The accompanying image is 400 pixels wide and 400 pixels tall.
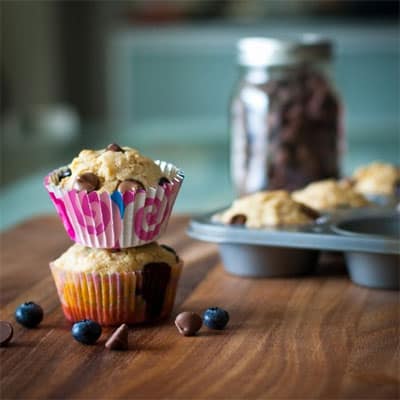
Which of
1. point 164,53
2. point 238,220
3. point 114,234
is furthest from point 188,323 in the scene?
point 164,53

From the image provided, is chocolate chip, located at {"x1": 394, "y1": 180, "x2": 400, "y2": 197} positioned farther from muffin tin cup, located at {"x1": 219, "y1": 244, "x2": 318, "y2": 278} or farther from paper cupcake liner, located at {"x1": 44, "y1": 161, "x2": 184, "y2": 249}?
paper cupcake liner, located at {"x1": 44, "y1": 161, "x2": 184, "y2": 249}

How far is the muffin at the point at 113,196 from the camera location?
4.08ft

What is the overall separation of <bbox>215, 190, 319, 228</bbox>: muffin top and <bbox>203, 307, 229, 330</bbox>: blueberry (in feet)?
1.00

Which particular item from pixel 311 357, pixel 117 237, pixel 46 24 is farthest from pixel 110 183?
pixel 46 24

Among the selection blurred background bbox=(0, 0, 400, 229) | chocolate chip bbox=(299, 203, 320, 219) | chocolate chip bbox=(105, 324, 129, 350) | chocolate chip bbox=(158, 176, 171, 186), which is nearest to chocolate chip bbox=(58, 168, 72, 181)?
chocolate chip bbox=(158, 176, 171, 186)

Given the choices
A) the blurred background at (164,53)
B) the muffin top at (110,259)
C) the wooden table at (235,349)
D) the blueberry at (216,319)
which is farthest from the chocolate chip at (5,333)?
the blurred background at (164,53)

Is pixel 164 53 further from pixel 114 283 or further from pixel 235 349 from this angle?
pixel 235 349

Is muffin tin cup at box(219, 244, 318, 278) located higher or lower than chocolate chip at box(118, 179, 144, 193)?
lower

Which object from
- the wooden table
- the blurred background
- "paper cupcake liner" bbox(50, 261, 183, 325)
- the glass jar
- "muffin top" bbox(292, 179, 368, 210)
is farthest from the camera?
the blurred background

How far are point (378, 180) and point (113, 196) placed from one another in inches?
33.3

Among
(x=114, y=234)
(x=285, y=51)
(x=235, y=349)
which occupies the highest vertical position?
(x=285, y=51)

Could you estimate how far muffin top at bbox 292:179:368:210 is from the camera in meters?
1.75

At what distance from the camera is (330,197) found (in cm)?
176

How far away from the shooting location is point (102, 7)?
286 inches
